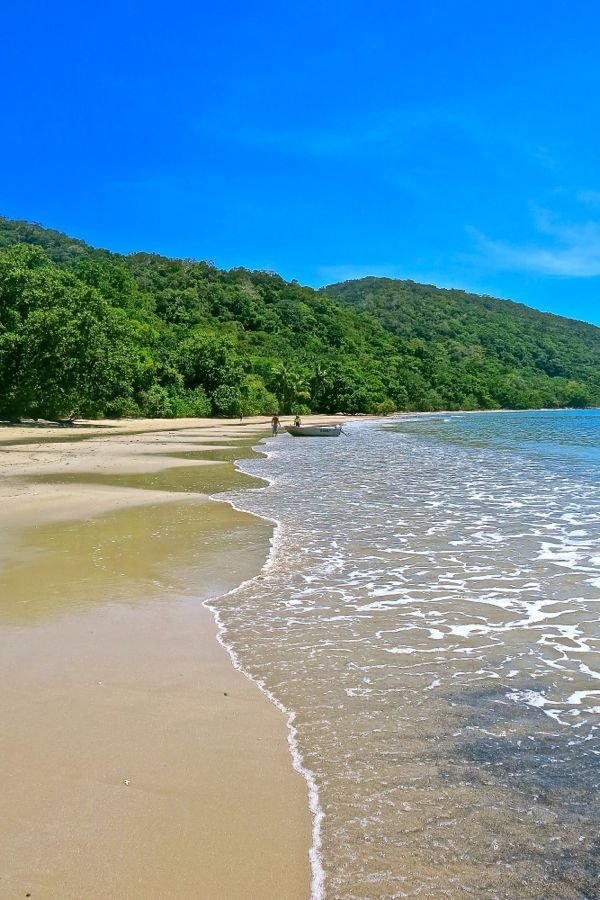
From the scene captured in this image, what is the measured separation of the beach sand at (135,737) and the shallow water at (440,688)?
31 cm

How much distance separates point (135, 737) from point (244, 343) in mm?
96310

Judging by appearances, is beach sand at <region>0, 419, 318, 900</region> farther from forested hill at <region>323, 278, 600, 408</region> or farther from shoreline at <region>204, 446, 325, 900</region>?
forested hill at <region>323, 278, 600, 408</region>

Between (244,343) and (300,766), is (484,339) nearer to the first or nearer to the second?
(244,343)

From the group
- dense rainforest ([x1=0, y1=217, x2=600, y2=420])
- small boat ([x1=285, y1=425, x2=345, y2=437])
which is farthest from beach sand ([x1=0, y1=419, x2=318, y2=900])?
dense rainforest ([x1=0, y1=217, x2=600, y2=420])

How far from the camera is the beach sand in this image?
322 centimetres

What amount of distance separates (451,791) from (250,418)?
66.3 metres

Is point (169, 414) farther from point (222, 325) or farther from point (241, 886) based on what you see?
point (241, 886)

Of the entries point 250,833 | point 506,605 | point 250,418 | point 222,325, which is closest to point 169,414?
point 250,418

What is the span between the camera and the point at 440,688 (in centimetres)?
557

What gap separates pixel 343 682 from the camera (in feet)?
18.6

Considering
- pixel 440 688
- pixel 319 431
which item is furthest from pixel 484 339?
pixel 440 688

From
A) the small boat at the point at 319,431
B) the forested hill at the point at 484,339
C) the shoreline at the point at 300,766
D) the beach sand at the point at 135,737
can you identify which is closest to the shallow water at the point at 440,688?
the shoreline at the point at 300,766

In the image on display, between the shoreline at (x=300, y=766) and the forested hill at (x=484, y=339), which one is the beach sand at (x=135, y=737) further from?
the forested hill at (x=484, y=339)

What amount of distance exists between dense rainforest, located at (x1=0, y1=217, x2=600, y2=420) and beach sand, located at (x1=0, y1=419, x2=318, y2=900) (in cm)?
3378
